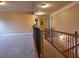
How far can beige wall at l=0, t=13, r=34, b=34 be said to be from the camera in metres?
12.5

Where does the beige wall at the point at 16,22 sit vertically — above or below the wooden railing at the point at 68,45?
above

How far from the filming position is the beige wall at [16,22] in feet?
40.9

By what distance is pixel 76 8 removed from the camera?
6473mm

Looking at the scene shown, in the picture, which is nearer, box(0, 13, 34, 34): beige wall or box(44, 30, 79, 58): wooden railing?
box(44, 30, 79, 58): wooden railing

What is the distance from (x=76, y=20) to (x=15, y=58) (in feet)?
12.7

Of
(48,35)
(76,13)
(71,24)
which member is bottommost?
(48,35)

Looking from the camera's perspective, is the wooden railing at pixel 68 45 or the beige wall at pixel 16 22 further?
the beige wall at pixel 16 22

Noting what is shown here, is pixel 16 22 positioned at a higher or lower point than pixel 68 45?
higher

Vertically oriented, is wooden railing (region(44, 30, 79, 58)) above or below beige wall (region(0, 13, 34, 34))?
below

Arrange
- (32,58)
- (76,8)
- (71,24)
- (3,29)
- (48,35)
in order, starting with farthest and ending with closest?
(3,29) → (48,35) → (71,24) → (76,8) → (32,58)

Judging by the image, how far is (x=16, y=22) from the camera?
41.7 feet

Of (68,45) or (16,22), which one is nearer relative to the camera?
(68,45)

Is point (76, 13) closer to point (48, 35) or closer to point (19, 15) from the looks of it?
point (48, 35)

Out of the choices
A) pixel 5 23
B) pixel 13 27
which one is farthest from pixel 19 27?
pixel 5 23
